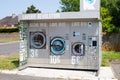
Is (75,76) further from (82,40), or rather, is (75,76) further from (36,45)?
(36,45)

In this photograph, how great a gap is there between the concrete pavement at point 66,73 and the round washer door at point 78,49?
2.87ft

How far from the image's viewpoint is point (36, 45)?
14.0m

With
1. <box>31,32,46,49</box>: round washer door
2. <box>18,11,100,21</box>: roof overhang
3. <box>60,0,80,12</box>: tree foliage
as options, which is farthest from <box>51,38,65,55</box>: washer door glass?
<box>60,0,80,12</box>: tree foliage

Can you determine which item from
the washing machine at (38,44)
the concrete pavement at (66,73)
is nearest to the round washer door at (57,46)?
the washing machine at (38,44)

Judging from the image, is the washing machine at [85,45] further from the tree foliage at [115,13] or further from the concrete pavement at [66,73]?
the tree foliage at [115,13]

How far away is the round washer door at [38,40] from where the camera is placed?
1380cm

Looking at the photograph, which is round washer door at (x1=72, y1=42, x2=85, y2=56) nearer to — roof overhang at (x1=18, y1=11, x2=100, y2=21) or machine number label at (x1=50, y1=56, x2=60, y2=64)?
machine number label at (x1=50, y1=56, x2=60, y2=64)

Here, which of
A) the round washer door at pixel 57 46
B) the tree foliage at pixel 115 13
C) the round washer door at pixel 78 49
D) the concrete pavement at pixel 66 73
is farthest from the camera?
the tree foliage at pixel 115 13

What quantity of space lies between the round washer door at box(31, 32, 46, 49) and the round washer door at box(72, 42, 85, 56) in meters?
1.56

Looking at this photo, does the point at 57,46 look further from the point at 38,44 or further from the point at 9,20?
the point at 9,20

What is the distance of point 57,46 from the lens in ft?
44.7

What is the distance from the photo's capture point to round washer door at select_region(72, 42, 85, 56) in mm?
13125

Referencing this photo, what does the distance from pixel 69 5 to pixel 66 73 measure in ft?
100.0

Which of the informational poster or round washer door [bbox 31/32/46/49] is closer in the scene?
the informational poster
